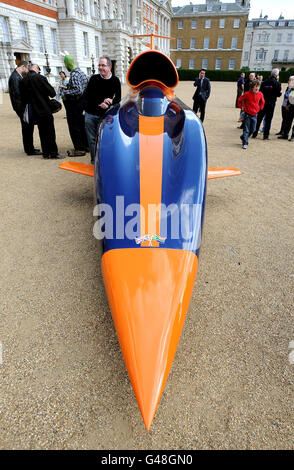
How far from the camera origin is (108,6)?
116 ft

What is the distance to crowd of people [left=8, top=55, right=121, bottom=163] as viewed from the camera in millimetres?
4910

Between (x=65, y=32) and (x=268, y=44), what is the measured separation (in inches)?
2118

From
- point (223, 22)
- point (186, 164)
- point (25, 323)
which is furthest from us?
point (223, 22)

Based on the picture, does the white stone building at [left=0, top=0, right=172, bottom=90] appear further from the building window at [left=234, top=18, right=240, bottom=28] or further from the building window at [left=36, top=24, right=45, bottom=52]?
the building window at [left=234, top=18, right=240, bottom=28]

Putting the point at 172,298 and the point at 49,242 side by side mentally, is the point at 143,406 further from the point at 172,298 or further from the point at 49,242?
the point at 49,242

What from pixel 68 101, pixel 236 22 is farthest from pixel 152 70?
pixel 236 22

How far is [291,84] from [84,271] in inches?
309

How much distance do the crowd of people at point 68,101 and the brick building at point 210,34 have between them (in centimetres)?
6358

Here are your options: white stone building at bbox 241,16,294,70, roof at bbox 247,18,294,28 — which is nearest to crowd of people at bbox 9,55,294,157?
white stone building at bbox 241,16,294,70

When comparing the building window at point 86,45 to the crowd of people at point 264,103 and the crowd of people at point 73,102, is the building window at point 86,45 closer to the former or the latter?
the crowd of people at point 264,103

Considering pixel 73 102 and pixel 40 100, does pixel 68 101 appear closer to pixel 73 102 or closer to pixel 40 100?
pixel 73 102

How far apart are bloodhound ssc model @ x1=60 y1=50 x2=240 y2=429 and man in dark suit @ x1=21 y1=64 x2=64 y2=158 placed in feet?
10.0

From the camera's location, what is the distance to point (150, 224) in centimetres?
218
